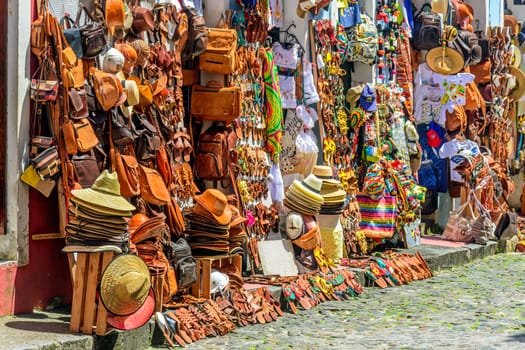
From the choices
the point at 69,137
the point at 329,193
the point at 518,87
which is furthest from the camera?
the point at 518,87

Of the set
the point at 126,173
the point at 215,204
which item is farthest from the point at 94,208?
the point at 215,204

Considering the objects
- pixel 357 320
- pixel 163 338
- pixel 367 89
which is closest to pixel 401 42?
pixel 367 89

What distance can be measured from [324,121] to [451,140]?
436 cm

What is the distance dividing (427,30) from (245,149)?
6.04 m

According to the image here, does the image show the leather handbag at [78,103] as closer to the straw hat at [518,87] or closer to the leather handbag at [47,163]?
the leather handbag at [47,163]

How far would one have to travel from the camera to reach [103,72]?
9180 mm

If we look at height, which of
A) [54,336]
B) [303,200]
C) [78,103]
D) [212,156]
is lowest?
[54,336]

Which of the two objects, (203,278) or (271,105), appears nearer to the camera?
(203,278)

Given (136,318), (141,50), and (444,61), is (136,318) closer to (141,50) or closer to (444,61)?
(141,50)

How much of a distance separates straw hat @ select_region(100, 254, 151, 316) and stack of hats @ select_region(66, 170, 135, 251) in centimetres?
19

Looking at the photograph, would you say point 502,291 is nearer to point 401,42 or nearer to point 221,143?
point 221,143

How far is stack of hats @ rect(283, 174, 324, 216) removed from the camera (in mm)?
11625

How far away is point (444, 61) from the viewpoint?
17.3 meters

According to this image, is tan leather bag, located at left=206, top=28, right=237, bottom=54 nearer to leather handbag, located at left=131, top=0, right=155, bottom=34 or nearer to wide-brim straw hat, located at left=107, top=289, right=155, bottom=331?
leather handbag, located at left=131, top=0, right=155, bottom=34
